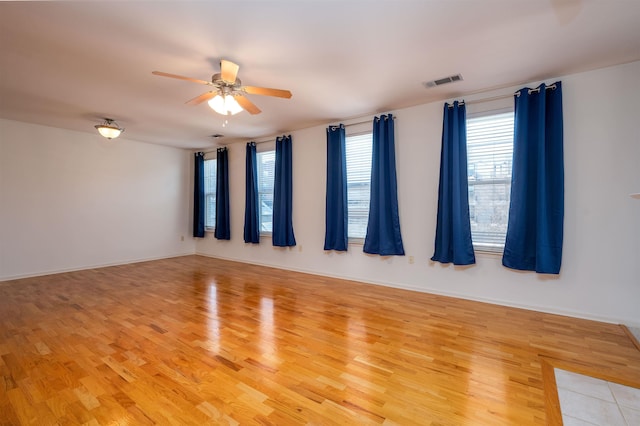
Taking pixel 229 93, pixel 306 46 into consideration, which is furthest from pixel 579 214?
pixel 229 93

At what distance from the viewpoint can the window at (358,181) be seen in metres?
4.60

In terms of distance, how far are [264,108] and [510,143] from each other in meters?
3.26

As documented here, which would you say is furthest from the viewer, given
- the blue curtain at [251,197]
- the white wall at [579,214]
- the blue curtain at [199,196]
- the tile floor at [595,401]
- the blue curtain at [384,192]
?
the blue curtain at [199,196]

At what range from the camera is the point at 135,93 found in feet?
11.6

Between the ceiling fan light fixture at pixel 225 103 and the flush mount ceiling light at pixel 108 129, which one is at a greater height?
the flush mount ceiling light at pixel 108 129

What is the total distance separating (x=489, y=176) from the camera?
3580 mm

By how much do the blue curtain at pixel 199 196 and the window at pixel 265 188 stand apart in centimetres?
Answer: 181

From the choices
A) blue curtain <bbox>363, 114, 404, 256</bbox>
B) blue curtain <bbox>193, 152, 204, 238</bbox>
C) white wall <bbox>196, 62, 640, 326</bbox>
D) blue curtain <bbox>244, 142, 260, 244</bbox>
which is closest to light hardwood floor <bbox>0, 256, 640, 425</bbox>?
white wall <bbox>196, 62, 640, 326</bbox>

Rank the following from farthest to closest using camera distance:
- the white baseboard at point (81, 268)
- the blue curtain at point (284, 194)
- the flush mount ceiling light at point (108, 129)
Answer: the blue curtain at point (284, 194) → the white baseboard at point (81, 268) → the flush mount ceiling light at point (108, 129)

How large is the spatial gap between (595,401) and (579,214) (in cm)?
207

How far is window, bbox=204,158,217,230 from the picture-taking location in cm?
697

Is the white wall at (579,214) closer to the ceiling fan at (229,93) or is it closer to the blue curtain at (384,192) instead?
the blue curtain at (384,192)

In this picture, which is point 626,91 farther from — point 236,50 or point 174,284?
point 174,284

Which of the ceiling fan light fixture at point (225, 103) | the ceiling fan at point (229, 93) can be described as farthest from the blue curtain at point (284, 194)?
the ceiling fan light fixture at point (225, 103)
